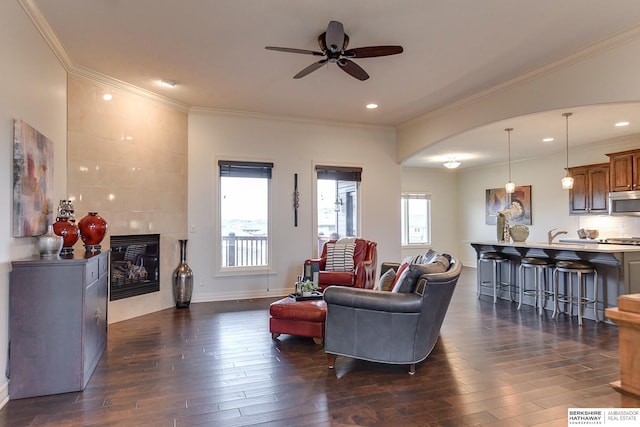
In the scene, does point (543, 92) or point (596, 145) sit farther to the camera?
point (596, 145)

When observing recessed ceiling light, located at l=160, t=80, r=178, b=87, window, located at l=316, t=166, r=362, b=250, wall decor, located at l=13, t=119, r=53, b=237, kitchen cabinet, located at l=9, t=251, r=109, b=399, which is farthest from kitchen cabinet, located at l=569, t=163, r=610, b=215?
wall decor, located at l=13, t=119, r=53, b=237

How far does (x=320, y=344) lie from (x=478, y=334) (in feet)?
5.97

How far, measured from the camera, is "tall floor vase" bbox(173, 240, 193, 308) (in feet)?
18.3

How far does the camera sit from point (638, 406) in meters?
1.97

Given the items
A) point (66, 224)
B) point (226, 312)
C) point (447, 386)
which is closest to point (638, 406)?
point (447, 386)

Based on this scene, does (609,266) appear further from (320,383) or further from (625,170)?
(320,383)

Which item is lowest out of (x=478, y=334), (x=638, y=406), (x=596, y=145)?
(x=478, y=334)

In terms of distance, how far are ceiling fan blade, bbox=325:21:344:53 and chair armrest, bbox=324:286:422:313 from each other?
2180 millimetres

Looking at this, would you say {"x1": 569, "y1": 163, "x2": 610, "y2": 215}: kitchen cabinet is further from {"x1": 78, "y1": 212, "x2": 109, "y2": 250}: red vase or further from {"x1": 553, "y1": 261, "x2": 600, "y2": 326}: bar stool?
{"x1": 78, "y1": 212, "x2": 109, "y2": 250}: red vase

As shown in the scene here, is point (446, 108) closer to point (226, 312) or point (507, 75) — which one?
point (507, 75)

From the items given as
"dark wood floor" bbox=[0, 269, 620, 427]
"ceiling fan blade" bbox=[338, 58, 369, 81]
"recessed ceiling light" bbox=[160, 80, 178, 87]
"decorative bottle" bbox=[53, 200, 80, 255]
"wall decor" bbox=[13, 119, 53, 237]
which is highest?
"recessed ceiling light" bbox=[160, 80, 178, 87]

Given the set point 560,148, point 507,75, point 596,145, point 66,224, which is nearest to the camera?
point 66,224

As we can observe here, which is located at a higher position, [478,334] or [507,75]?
[507,75]

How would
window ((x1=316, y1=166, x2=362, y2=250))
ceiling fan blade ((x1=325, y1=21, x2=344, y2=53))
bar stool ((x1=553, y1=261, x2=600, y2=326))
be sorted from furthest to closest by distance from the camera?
1. window ((x1=316, y1=166, x2=362, y2=250))
2. bar stool ((x1=553, y1=261, x2=600, y2=326))
3. ceiling fan blade ((x1=325, y1=21, x2=344, y2=53))
